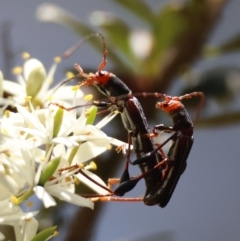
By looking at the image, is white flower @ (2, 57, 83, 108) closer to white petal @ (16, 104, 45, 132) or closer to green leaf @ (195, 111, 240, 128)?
white petal @ (16, 104, 45, 132)

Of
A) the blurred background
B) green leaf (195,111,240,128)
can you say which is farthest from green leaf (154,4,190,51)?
green leaf (195,111,240,128)

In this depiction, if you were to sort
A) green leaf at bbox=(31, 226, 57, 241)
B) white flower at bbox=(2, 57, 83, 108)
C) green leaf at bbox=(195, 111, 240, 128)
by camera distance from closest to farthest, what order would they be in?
green leaf at bbox=(31, 226, 57, 241), white flower at bbox=(2, 57, 83, 108), green leaf at bbox=(195, 111, 240, 128)

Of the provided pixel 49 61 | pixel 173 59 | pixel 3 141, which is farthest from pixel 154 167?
pixel 49 61

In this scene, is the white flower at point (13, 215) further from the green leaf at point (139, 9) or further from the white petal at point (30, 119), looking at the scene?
the green leaf at point (139, 9)

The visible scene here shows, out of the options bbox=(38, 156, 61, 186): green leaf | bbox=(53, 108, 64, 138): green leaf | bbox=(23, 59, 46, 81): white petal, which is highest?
bbox=(23, 59, 46, 81): white petal

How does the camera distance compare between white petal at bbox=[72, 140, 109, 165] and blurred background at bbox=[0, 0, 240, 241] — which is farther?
blurred background at bbox=[0, 0, 240, 241]

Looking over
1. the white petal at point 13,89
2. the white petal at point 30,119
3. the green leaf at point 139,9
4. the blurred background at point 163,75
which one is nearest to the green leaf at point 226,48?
the blurred background at point 163,75

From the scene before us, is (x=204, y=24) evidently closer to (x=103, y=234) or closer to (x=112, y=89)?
(x=112, y=89)

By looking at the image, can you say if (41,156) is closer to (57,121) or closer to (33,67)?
(57,121)
